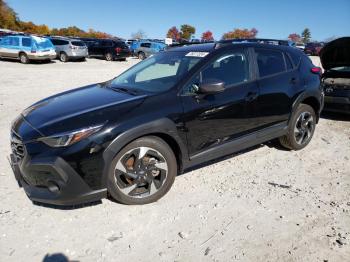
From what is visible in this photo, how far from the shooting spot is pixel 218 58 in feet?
13.1

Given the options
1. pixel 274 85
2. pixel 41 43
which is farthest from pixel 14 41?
pixel 274 85

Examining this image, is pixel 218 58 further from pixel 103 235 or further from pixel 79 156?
pixel 103 235

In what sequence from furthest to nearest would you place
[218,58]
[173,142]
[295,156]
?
[295,156] → [218,58] → [173,142]

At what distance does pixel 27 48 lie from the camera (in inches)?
778

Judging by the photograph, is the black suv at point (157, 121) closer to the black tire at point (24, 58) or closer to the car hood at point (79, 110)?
the car hood at point (79, 110)

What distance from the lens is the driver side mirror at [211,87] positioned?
3.59 metres

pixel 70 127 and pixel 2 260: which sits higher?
pixel 70 127

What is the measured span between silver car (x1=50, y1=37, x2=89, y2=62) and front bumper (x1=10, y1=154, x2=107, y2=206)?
20208mm

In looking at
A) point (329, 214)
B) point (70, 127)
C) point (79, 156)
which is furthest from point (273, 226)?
→ point (70, 127)

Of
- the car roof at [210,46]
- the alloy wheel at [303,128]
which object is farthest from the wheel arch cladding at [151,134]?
the alloy wheel at [303,128]

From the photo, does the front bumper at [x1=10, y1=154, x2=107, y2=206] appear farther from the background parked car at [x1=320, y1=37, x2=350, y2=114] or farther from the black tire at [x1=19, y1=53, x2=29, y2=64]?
the black tire at [x1=19, y1=53, x2=29, y2=64]

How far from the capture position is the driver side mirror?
3.59 meters

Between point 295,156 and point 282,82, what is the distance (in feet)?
3.87

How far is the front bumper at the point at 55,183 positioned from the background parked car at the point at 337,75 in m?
5.61
